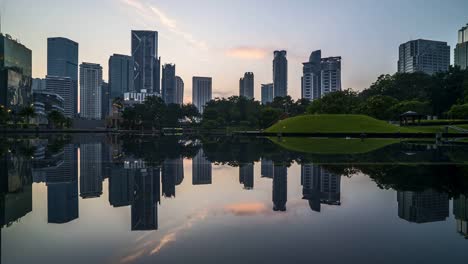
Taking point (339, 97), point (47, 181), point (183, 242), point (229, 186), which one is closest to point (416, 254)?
point (183, 242)

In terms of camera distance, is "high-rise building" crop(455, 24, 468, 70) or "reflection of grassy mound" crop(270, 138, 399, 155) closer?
"reflection of grassy mound" crop(270, 138, 399, 155)

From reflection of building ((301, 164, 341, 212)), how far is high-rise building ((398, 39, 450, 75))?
681ft

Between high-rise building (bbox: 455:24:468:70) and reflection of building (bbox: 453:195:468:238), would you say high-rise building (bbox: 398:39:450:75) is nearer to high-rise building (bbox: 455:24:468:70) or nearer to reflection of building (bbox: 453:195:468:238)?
high-rise building (bbox: 455:24:468:70)

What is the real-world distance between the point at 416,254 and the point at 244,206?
4205 mm

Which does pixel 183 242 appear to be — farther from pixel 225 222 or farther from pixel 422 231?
pixel 422 231

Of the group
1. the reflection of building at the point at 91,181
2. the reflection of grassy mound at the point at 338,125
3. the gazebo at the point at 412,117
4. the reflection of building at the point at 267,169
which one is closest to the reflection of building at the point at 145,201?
the reflection of building at the point at 91,181

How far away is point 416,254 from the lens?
16.2ft

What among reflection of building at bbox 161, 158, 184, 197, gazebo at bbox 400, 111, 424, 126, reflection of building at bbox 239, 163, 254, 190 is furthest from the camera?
gazebo at bbox 400, 111, 424, 126

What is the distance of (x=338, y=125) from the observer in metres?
47.9

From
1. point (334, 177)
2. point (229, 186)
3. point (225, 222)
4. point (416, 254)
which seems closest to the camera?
point (416, 254)

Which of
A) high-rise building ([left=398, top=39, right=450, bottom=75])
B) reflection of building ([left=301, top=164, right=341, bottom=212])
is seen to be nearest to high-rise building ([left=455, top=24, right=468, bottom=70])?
high-rise building ([left=398, top=39, right=450, bottom=75])

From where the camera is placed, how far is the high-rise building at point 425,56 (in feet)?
622

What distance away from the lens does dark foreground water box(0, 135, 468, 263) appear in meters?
4.98

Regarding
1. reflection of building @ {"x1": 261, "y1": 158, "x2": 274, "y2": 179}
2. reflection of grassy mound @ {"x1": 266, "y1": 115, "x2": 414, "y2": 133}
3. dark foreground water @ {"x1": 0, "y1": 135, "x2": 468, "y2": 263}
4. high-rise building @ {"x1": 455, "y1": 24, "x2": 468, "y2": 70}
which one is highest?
high-rise building @ {"x1": 455, "y1": 24, "x2": 468, "y2": 70}
